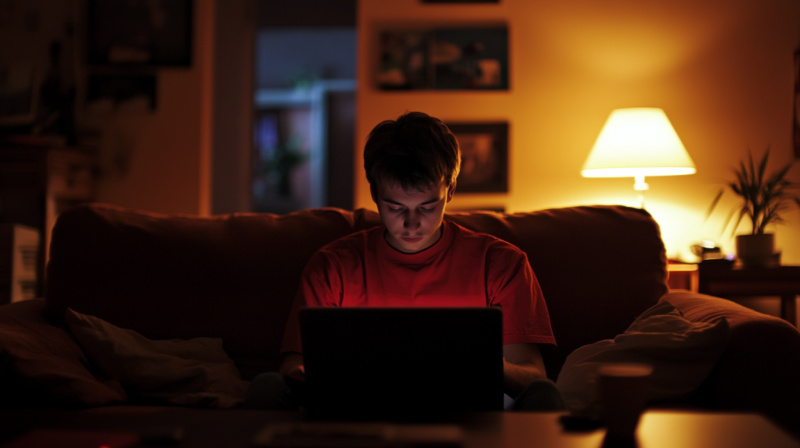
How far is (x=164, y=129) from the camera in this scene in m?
3.17

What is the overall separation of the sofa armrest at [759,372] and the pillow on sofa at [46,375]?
132cm

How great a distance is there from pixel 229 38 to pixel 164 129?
0.79 m

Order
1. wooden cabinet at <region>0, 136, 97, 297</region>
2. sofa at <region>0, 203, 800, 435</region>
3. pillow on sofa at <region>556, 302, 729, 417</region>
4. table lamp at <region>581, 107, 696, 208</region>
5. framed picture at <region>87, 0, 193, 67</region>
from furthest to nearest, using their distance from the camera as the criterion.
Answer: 1. framed picture at <region>87, 0, 193, 67</region>
2. wooden cabinet at <region>0, 136, 97, 297</region>
3. table lamp at <region>581, 107, 696, 208</region>
4. sofa at <region>0, 203, 800, 435</region>
5. pillow on sofa at <region>556, 302, 729, 417</region>

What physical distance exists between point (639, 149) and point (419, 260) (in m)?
1.52

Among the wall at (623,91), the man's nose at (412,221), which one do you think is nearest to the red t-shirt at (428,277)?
the man's nose at (412,221)

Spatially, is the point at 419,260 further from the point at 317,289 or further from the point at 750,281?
the point at 750,281

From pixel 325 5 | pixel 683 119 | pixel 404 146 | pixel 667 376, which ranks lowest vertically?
pixel 667 376

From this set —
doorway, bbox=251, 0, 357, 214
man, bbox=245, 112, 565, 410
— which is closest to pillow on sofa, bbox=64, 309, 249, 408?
man, bbox=245, 112, 565, 410

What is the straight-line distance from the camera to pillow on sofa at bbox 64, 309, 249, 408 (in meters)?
1.37

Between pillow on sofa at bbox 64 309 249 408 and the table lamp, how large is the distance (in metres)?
1.79

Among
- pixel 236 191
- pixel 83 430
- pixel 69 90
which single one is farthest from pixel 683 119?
pixel 69 90

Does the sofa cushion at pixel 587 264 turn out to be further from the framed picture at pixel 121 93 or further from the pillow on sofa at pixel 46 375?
the framed picture at pixel 121 93

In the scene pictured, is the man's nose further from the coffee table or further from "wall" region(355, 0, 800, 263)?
"wall" region(355, 0, 800, 263)

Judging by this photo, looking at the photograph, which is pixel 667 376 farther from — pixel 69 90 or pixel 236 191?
pixel 69 90
